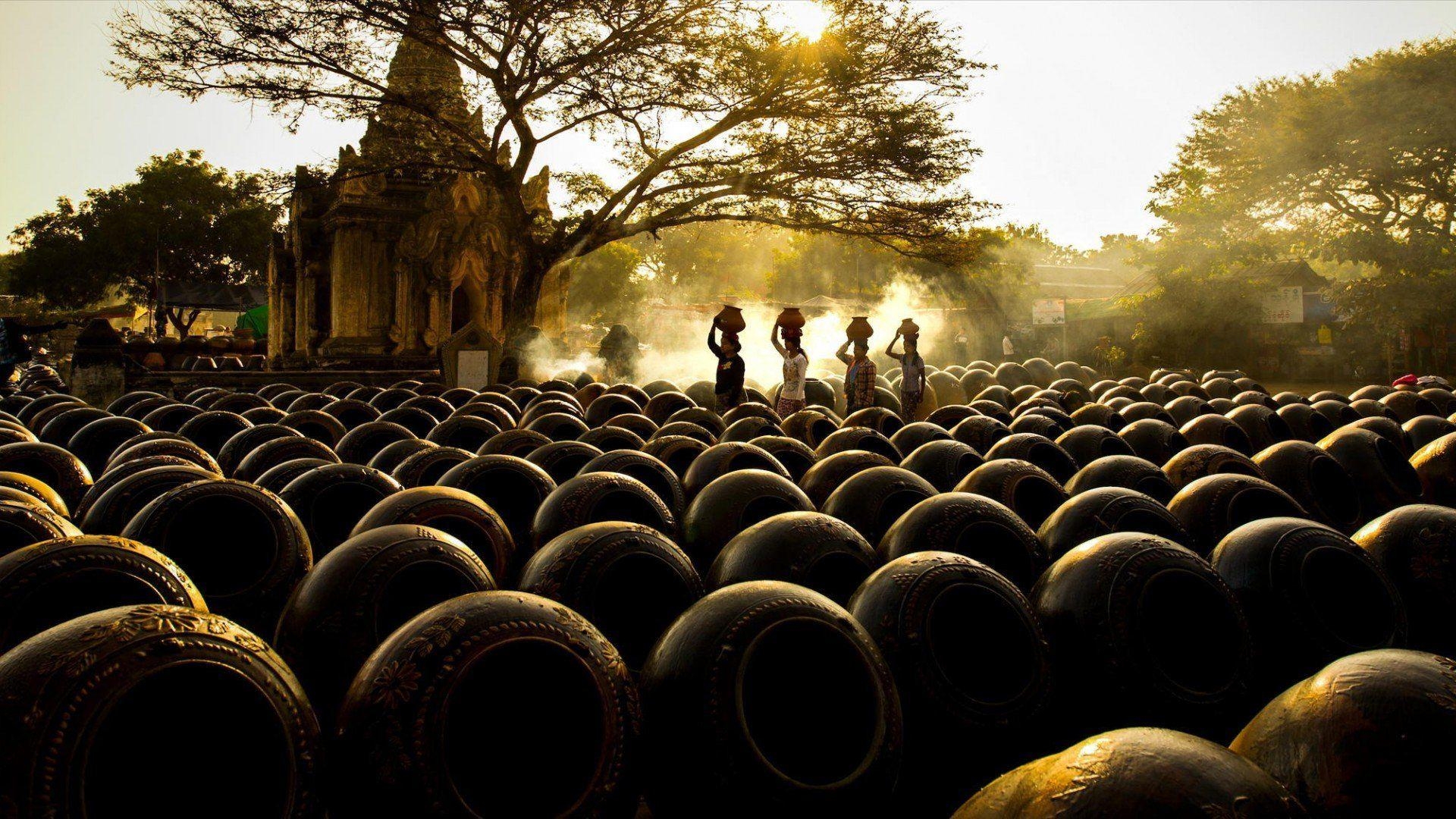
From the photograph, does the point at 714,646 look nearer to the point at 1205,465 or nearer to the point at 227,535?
the point at 227,535

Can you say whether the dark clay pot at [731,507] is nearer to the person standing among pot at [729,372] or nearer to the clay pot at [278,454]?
the clay pot at [278,454]

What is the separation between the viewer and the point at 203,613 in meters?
3.25

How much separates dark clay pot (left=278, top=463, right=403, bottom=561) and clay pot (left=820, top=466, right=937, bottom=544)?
3.15 metres

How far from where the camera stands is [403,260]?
3102 cm

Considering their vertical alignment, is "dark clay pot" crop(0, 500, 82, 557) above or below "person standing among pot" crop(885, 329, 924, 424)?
below

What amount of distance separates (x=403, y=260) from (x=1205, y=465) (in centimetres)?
2724

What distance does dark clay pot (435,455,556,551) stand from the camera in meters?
7.50

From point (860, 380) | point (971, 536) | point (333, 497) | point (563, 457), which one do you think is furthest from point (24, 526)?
point (860, 380)

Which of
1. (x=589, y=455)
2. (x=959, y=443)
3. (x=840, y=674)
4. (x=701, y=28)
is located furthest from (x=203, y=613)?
(x=701, y=28)

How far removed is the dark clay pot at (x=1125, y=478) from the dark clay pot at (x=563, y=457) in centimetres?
417

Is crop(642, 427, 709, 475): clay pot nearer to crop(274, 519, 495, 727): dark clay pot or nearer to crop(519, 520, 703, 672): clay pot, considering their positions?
crop(519, 520, 703, 672): clay pot

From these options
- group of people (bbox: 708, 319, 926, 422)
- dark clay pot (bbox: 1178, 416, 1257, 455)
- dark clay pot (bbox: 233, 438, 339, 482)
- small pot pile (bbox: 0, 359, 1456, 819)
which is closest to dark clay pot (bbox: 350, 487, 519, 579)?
small pot pile (bbox: 0, 359, 1456, 819)

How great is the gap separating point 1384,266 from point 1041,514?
33777 mm

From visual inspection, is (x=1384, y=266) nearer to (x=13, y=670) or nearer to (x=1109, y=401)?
(x=1109, y=401)
